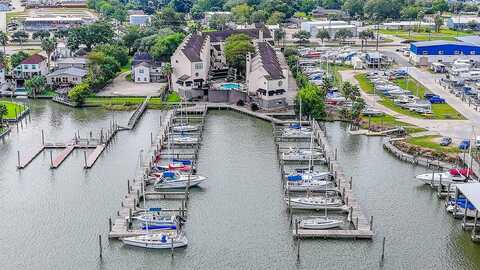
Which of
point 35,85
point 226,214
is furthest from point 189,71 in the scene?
point 226,214

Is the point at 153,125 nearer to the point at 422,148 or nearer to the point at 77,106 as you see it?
the point at 77,106

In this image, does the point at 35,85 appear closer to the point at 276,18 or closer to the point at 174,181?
the point at 174,181

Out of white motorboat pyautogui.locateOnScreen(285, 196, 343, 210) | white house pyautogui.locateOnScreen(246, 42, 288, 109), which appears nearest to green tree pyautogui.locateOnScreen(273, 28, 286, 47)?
white house pyautogui.locateOnScreen(246, 42, 288, 109)

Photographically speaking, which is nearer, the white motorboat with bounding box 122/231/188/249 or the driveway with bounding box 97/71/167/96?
the white motorboat with bounding box 122/231/188/249

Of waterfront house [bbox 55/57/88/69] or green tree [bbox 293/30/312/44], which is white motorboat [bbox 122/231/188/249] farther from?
green tree [bbox 293/30/312/44]

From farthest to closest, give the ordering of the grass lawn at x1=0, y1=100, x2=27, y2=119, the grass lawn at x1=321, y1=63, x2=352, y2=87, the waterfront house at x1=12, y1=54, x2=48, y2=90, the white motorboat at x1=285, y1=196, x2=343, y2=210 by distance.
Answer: the grass lawn at x1=321, y1=63, x2=352, y2=87, the waterfront house at x1=12, y1=54, x2=48, y2=90, the grass lawn at x1=0, y1=100, x2=27, y2=119, the white motorboat at x1=285, y1=196, x2=343, y2=210

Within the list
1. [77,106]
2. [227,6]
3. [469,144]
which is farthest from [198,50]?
[227,6]
